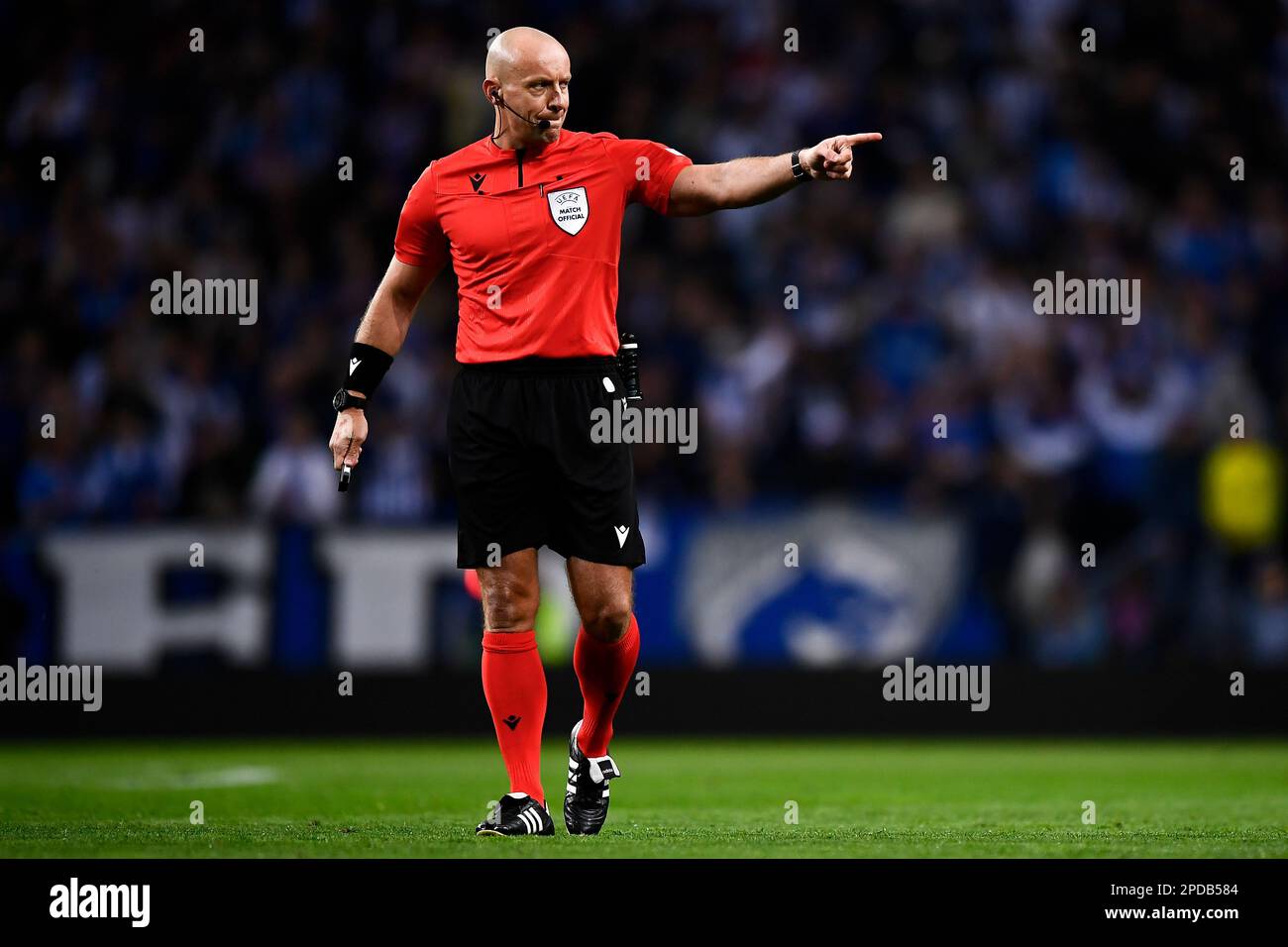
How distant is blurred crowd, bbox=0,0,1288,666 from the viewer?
14070mm

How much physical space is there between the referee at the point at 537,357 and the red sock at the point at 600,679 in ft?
0.22

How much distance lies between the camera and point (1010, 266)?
1644 centimetres

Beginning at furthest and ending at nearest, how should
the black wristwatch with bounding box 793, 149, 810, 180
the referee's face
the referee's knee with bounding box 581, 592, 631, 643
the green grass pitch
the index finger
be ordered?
the referee's knee with bounding box 581, 592, 631, 643 < the referee's face < the black wristwatch with bounding box 793, 149, 810, 180 < the index finger < the green grass pitch

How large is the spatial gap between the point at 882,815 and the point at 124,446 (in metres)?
8.32

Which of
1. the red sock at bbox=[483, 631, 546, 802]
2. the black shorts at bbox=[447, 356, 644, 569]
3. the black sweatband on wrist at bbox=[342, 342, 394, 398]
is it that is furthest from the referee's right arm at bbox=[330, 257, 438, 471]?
the red sock at bbox=[483, 631, 546, 802]

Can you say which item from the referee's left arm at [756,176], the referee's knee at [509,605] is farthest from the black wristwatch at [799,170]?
the referee's knee at [509,605]

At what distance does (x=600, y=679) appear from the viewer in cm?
736

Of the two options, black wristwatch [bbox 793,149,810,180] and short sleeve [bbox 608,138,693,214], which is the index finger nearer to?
black wristwatch [bbox 793,149,810,180]

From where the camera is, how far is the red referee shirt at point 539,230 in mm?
7027

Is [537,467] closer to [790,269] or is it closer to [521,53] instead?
[521,53]

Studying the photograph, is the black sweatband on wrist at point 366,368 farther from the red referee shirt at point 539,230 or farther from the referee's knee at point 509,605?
the referee's knee at point 509,605

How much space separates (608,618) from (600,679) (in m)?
0.32

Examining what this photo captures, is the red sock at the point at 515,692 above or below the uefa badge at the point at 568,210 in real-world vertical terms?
below

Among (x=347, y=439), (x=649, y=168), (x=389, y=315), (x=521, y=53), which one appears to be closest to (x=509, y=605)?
(x=347, y=439)
